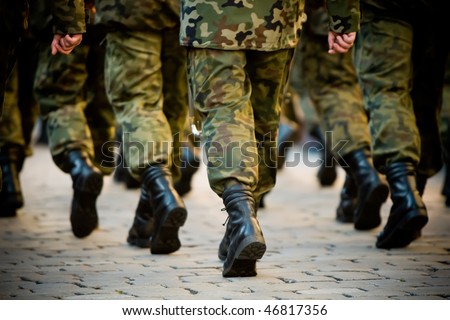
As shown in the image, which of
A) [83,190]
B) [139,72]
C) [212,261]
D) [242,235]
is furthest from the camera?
[83,190]

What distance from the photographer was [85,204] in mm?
6000

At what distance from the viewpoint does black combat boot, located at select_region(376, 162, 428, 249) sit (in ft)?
17.3

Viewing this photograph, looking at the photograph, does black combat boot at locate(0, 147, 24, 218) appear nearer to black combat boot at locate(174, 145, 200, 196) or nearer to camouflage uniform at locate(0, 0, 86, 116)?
black combat boot at locate(174, 145, 200, 196)

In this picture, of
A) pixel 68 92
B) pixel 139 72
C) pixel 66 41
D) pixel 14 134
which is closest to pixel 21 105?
pixel 14 134

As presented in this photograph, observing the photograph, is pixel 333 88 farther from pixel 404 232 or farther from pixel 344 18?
pixel 344 18

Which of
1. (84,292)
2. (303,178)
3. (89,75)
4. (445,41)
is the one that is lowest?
(303,178)

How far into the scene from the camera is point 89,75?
6566mm

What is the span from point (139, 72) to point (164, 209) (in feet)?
2.49

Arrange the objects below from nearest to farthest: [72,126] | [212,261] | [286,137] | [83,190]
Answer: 1. [212,261]
2. [83,190]
3. [72,126]
4. [286,137]

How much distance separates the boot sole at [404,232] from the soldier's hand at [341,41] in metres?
0.96

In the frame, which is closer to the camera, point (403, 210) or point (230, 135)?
point (230, 135)
